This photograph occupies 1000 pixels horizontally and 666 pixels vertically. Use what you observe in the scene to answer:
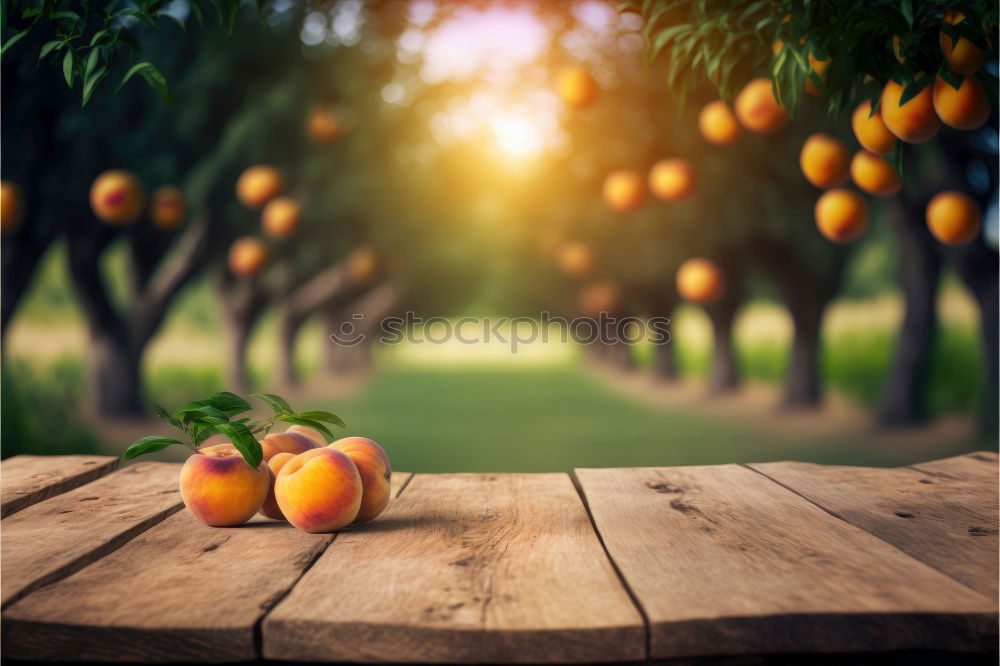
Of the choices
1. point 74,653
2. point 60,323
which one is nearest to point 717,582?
point 74,653

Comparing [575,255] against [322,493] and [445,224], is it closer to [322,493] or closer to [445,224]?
[445,224]

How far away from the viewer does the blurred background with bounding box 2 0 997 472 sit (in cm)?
689

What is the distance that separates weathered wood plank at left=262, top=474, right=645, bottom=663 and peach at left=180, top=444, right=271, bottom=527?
10.2 inches

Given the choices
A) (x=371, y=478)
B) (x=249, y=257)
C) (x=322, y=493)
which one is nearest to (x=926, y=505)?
(x=371, y=478)

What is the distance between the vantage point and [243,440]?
1991 millimetres

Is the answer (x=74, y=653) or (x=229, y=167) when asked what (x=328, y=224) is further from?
(x=74, y=653)

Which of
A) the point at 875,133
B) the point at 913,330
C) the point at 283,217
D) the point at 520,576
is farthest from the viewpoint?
the point at 913,330

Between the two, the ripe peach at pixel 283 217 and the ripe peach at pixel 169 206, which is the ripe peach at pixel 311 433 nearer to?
the ripe peach at pixel 283 217

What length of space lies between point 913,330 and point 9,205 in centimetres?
861

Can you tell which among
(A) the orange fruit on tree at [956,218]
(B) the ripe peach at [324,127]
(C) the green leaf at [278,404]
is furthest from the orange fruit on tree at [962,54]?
(B) the ripe peach at [324,127]

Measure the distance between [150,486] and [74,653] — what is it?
1038 millimetres

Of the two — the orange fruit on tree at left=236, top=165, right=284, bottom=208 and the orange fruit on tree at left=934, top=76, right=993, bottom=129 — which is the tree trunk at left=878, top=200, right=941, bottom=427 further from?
the orange fruit on tree at left=934, top=76, right=993, bottom=129

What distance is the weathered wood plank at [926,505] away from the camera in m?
1.76

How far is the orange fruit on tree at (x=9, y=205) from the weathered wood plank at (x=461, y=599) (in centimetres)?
489
